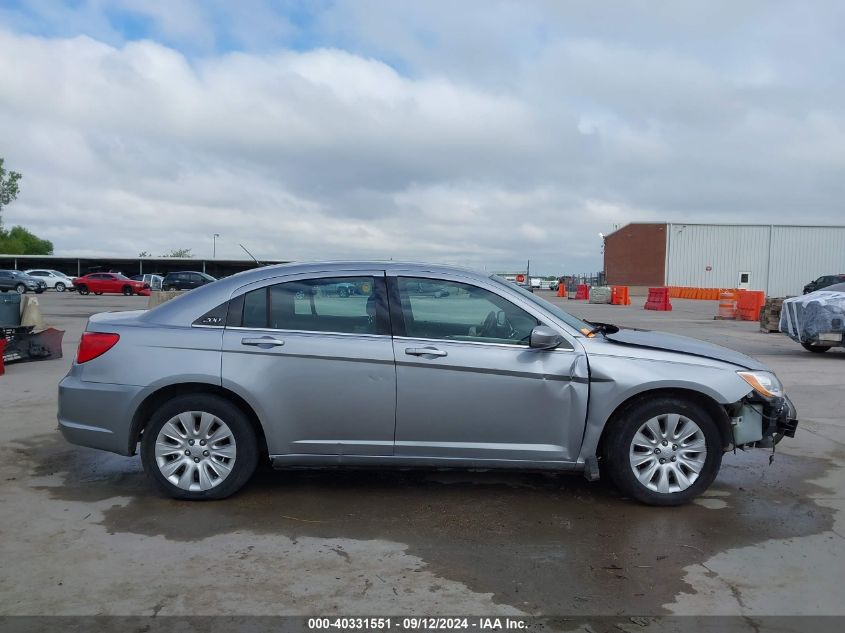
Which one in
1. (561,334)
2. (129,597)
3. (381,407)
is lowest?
(129,597)

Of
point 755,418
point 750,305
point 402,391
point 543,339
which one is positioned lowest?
point 755,418

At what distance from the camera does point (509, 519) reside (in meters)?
4.59

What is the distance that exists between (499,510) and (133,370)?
2.68m

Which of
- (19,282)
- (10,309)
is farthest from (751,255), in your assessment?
(10,309)

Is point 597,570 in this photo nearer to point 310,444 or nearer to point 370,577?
point 370,577

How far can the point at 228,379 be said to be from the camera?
4.72m

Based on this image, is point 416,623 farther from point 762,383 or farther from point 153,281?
point 153,281

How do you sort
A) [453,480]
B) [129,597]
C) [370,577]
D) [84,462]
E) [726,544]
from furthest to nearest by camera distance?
[84,462]
[453,480]
[726,544]
[370,577]
[129,597]

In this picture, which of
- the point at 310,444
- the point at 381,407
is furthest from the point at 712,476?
the point at 310,444

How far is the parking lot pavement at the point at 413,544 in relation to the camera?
3502mm

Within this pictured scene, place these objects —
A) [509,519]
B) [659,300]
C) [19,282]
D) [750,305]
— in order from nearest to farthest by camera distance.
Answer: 1. [509,519]
2. [750,305]
3. [659,300]
4. [19,282]

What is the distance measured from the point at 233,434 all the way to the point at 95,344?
1.18 m

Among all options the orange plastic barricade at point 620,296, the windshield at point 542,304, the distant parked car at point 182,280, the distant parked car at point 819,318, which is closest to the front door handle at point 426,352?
the windshield at point 542,304

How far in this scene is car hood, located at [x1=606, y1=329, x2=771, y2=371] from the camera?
4.91m
